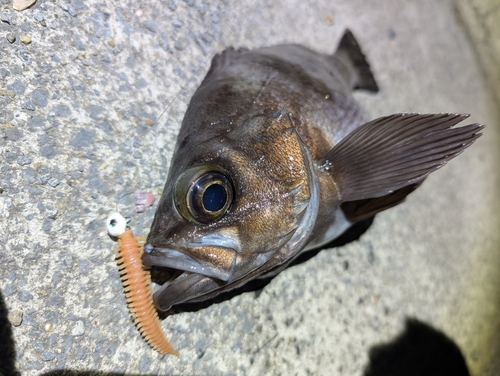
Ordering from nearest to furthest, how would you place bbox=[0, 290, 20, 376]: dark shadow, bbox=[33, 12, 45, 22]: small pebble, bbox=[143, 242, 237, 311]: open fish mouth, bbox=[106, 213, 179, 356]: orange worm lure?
bbox=[143, 242, 237, 311]: open fish mouth → bbox=[0, 290, 20, 376]: dark shadow → bbox=[106, 213, 179, 356]: orange worm lure → bbox=[33, 12, 45, 22]: small pebble

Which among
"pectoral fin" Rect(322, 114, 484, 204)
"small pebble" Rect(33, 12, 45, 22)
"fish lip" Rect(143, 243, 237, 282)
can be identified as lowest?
"fish lip" Rect(143, 243, 237, 282)

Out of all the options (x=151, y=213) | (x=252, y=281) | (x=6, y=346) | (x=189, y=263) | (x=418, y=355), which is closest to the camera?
(x=189, y=263)

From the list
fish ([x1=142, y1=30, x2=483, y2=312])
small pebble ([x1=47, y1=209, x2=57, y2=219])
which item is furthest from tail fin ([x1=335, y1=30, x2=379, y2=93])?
small pebble ([x1=47, y1=209, x2=57, y2=219])

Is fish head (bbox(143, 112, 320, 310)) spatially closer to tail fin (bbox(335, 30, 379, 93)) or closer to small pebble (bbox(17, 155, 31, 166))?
small pebble (bbox(17, 155, 31, 166))

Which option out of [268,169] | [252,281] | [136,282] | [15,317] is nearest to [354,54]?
[268,169]

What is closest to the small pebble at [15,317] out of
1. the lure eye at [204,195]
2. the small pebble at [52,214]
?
the small pebble at [52,214]

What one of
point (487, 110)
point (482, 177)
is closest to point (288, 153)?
point (482, 177)

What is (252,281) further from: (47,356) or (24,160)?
(24,160)
